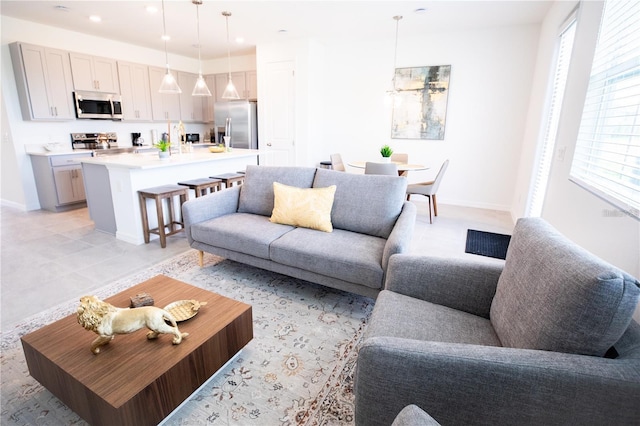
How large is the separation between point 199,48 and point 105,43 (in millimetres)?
1563

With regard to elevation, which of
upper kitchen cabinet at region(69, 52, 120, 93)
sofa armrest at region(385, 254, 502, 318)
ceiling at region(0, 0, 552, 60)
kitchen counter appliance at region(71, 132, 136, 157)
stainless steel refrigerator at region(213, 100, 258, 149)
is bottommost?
sofa armrest at region(385, 254, 502, 318)

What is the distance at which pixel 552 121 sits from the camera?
3.56m

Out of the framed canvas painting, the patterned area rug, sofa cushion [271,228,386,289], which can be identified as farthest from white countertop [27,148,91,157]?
the framed canvas painting

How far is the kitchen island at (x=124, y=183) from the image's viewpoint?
11.1 feet

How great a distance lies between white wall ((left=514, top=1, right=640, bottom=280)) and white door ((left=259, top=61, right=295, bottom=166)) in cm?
386

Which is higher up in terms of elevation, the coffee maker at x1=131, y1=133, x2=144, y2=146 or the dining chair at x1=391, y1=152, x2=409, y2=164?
the coffee maker at x1=131, y1=133, x2=144, y2=146

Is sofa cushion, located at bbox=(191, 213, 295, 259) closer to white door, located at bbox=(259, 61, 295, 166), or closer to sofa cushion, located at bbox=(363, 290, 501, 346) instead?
sofa cushion, located at bbox=(363, 290, 501, 346)

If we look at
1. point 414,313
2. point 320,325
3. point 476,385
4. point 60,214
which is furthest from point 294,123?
point 476,385

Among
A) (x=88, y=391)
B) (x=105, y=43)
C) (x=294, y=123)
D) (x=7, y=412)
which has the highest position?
(x=105, y=43)

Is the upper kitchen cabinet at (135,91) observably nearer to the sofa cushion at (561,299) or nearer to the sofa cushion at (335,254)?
the sofa cushion at (335,254)

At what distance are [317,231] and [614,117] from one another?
1.98 metres

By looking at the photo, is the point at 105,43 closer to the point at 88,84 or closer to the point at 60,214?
the point at 88,84

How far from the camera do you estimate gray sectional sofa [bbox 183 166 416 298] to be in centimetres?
212

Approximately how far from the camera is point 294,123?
585cm
